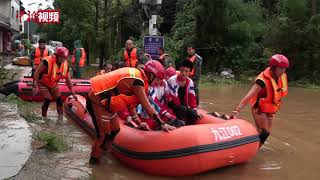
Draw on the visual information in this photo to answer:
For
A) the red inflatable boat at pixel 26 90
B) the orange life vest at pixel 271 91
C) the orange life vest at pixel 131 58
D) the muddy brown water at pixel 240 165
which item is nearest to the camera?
the muddy brown water at pixel 240 165

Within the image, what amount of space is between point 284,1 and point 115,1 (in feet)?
35.5

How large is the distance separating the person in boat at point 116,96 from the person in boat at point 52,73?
286 cm

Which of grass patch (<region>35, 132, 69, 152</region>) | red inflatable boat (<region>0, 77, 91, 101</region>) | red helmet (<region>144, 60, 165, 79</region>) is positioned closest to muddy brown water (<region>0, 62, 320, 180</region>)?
grass patch (<region>35, 132, 69, 152</region>)

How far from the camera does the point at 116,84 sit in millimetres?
5590

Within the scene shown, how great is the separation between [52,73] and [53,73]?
0.02 m

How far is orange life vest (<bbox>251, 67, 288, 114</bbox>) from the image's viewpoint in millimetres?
6410

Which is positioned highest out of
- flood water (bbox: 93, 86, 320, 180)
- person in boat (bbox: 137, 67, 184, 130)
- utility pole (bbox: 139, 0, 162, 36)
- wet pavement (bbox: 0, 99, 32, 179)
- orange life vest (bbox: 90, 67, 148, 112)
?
utility pole (bbox: 139, 0, 162, 36)

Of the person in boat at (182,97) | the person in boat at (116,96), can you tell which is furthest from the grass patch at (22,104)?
the person in boat at (116,96)

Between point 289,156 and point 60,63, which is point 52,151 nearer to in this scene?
point 60,63

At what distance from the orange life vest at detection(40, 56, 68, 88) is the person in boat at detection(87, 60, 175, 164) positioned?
2.96 meters

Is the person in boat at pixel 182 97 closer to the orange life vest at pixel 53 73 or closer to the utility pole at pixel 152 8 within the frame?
the orange life vest at pixel 53 73

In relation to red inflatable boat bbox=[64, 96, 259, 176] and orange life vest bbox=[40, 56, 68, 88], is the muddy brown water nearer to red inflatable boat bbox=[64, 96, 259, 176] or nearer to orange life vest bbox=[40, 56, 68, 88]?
red inflatable boat bbox=[64, 96, 259, 176]

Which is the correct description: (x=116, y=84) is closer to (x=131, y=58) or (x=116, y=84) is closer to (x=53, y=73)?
(x=53, y=73)

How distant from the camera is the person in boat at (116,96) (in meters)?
5.47
